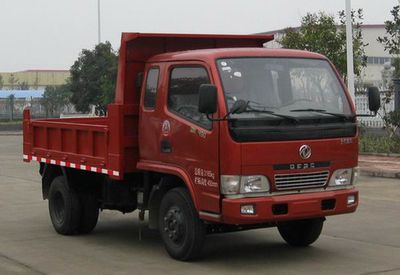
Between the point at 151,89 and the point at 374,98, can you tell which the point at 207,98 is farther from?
the point at 374,98

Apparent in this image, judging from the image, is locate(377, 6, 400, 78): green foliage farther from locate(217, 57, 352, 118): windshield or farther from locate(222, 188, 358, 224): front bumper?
locate(222, 188, 358, 224): front bumper

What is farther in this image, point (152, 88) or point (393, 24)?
point (393, 24)

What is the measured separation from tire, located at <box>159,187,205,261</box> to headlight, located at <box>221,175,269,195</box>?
59cm

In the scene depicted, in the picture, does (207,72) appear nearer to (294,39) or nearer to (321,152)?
(321,152)

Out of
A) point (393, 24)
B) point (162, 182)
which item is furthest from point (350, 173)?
point (393, 24)

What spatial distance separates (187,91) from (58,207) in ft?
10.4

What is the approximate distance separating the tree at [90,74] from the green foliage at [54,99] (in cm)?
1477

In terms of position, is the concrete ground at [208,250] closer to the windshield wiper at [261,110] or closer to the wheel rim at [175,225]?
the wheel rim at [175,225]

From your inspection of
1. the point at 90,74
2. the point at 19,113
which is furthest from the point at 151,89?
the point at 19,113

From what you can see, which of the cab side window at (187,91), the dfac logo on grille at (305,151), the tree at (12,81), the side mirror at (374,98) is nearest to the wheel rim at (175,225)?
the cab side window at (187,91)

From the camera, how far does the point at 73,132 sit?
29.5 feet

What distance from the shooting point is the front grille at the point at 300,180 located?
6.94 metres

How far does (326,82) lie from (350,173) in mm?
1043

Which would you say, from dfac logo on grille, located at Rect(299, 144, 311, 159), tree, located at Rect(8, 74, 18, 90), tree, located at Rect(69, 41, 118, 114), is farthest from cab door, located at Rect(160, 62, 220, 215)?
tree, located at Rect(8, 74, 18, 90)
